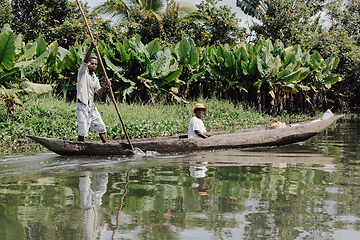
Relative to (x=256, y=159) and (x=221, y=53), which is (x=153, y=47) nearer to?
(x=221, y=53)

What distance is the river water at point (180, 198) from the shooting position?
293 centimetres

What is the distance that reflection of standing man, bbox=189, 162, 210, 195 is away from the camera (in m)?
4.24

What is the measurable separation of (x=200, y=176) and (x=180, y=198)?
1225mm

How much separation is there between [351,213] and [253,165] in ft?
8.56

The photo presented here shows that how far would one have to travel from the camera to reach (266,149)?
26.5 feet

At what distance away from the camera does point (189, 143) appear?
7.24 metres

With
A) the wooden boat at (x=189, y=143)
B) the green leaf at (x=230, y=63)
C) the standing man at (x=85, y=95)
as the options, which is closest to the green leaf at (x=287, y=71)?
the green leaf at (x=230, y=63)

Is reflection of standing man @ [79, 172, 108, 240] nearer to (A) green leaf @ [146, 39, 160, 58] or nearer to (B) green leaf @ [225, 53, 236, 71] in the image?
(A) green leaf @ [146, 39, 160, 58]

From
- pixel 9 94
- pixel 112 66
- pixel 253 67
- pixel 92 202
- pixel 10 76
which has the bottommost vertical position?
pixel 92 202

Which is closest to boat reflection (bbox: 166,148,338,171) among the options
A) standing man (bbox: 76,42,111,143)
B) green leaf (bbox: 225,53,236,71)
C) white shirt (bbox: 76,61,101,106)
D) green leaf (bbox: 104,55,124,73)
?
standing man (bbox: 76,42,111,143)

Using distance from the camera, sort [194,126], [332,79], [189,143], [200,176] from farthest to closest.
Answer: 1. [332,79]
2. [194,126]
3. [189,143]
4. [200,176]

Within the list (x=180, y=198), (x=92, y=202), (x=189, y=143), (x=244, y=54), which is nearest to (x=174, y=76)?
(x=244, y=54)

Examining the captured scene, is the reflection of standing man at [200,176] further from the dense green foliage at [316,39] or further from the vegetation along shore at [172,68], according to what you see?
the dense green foliage at [316,39]

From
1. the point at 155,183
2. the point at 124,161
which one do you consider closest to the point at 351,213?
the point at 155,183
